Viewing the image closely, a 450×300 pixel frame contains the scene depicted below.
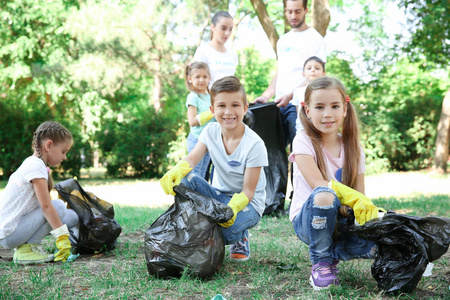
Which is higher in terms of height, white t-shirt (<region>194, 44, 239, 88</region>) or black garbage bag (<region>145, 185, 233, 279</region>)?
white t-shirt (<region>194, 44, 239, 88</region>)

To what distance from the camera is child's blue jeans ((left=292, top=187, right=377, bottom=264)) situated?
2141mm

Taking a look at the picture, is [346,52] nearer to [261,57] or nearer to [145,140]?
[145,140]

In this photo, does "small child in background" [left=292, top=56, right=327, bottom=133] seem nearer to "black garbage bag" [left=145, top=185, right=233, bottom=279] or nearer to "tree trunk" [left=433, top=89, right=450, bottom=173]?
"black garbage bag" [left=145, top=185, right=233, bottom=279]

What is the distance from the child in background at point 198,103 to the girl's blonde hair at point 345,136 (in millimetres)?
1614

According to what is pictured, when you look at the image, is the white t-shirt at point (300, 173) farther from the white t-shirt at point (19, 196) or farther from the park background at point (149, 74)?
the park background at point (149, 74)

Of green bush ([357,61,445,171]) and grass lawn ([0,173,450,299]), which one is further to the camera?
green bush ([357,61,445,171])

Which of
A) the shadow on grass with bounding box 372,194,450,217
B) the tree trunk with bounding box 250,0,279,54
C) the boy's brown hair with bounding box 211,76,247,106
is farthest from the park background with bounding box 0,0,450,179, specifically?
the boy's brown hair with bounding box 211,76,247,106

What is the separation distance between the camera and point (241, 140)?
9.12ft

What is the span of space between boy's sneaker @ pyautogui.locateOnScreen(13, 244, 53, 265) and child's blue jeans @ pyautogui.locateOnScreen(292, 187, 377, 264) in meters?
1.74

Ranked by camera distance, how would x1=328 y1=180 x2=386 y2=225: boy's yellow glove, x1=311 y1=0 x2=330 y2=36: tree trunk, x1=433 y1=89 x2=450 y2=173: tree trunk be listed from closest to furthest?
x1=328 y1=180 x2=386 y2=225: boy's yellow glove < x1=311 y1=0 x2=330 y2=36: tree trunk < x1=433 y1=89 x2=450 y2=173: tree trunk

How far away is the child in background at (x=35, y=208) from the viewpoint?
2.80 metres

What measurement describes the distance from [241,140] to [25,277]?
1541 millimetres

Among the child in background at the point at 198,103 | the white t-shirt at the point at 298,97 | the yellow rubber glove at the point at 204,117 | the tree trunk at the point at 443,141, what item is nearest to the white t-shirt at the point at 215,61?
the child in background at the point at 198,103

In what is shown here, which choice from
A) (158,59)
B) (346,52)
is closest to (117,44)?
(158,59)
